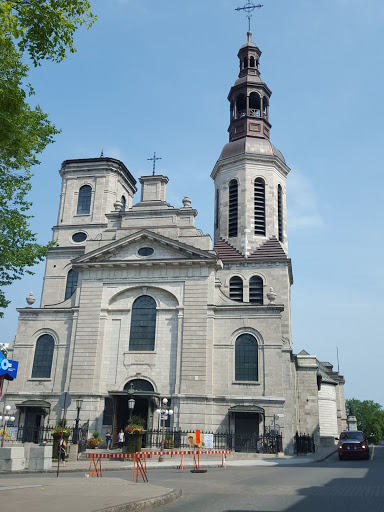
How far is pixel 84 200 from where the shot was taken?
146 feet

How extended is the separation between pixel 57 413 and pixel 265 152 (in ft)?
86.8

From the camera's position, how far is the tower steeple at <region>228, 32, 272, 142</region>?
46.2 m

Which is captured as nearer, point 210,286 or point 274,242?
point 210,286

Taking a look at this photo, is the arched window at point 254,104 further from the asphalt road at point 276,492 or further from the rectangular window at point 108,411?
the asphalt road at point 276,492

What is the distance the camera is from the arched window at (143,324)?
3469cm

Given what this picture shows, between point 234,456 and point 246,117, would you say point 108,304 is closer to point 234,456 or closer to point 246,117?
point 234,456

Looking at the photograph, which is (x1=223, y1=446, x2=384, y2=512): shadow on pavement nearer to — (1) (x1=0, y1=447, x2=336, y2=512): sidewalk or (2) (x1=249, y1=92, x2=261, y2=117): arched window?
(1) (x1=0, y1=447, x2=336, y2=512): sidewalk

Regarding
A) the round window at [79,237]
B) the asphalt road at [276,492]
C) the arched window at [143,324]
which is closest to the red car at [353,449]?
the asphalt road at [276,492]

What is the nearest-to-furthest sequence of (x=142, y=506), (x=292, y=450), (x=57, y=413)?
1. (x=142, y=506)
2. (x=292, y=450)
3. (x=57, y=413)

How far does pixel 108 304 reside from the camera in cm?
3572

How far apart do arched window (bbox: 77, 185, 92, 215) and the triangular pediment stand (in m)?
8.74

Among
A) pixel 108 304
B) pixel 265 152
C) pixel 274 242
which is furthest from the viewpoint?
pixel 265 152

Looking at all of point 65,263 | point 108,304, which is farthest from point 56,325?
point 65,263

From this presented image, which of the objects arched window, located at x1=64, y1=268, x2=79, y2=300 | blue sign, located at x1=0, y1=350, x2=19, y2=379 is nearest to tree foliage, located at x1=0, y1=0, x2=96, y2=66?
blue sign, located at x1=0, y1=350, x2=19, y2=379
